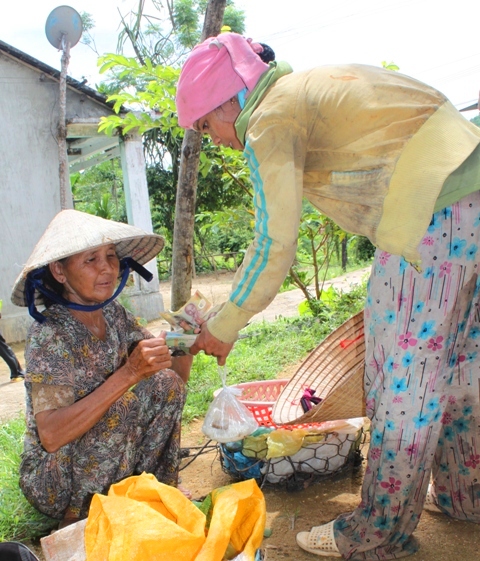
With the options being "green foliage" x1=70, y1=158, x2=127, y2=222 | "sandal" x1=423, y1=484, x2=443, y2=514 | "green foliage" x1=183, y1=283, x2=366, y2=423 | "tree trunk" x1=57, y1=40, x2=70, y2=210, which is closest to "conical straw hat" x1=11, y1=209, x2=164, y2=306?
"sandal" x1=423, y1=484, x2=443, y2=514

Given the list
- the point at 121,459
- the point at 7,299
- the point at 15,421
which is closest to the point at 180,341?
the point at 121,459

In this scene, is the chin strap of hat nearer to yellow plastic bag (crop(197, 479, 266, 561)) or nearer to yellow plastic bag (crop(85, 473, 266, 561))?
yellow plastic bag (crop(85, 473, 266, 561))

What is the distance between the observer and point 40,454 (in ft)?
7.48

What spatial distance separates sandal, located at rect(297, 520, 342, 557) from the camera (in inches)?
82.0

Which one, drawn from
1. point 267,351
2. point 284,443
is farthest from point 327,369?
point 267,351

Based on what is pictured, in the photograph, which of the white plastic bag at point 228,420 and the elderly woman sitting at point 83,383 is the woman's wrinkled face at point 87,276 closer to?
the elderly woman sitting at point 83,383

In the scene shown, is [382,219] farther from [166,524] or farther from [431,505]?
[431,505]

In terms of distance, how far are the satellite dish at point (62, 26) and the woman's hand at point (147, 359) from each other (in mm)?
7486

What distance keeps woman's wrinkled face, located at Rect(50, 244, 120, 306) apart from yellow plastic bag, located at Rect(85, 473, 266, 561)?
87 centimetres

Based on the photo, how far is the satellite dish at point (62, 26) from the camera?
320 inches

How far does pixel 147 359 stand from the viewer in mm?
2172

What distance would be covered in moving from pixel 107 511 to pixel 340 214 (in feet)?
3.82

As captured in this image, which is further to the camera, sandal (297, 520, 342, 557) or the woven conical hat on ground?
the woven conical hat on ground

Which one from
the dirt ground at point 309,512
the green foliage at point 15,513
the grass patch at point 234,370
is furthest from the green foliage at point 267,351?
the green foliage at point 15,513
